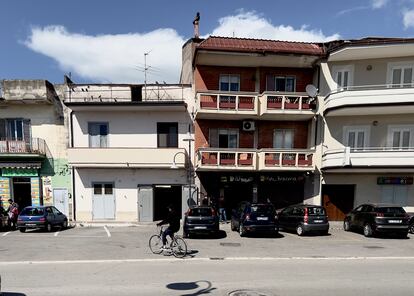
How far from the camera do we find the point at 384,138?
17.7 meters

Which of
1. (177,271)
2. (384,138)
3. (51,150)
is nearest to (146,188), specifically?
(51,150)

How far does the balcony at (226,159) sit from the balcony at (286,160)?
2.05 ft

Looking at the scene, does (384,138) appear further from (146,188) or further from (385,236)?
(146,188)

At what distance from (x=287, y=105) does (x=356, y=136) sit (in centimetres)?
530

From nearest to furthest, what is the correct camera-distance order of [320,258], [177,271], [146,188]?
[177,271] < [320,258] < [146,188]

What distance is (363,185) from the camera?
18109 millimetres

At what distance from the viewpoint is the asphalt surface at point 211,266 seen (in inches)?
255

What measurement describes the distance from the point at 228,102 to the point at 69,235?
1162cm

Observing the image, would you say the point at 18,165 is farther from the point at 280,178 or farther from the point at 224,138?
the point at 280,178

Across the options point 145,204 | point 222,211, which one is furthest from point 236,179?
point 145,204

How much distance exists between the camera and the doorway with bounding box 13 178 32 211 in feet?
61.3

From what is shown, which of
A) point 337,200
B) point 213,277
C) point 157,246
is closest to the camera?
point 213,277

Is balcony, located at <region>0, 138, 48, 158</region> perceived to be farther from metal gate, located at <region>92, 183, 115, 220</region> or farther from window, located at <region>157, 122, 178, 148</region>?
window, located at <region>157, 122, 178, 148</region>

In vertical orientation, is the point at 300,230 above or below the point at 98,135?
below
